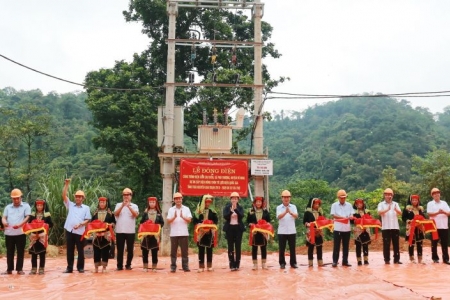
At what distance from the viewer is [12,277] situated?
7.72m

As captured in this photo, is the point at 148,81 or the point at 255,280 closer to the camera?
the point at 255,280

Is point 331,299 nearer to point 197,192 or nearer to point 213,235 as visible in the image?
point 213,235

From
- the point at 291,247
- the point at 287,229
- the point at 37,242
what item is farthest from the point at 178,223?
the point at 37,242

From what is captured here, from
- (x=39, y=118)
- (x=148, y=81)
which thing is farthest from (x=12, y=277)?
(x=39, y=118)

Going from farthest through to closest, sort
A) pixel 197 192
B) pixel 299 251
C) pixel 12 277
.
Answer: pixel 299 251 < pixel 197 192 < pixel 12 277

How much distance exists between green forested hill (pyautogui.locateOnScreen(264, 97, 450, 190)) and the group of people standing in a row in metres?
24.4

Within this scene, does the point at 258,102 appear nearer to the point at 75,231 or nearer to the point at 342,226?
the point at 342,226

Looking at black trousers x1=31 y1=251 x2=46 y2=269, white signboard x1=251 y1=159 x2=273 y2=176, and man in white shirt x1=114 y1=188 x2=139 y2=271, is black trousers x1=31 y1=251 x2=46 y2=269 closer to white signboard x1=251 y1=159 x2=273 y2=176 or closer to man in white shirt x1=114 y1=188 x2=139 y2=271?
man in white shirt x1=114 y1=188 x2=139 y2=271

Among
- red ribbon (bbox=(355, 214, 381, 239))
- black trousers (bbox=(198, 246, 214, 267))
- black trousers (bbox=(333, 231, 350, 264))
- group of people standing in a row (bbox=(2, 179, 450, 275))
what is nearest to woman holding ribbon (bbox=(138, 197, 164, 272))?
group of people standing in a row (bbox=(2, 179, 450, 275))

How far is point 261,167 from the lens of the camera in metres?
11.6

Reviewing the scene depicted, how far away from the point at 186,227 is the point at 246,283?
7.25 ft

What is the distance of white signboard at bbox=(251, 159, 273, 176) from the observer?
1155 cm

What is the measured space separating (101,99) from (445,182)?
44.0 feet

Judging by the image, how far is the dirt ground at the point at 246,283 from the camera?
5.88 meters
